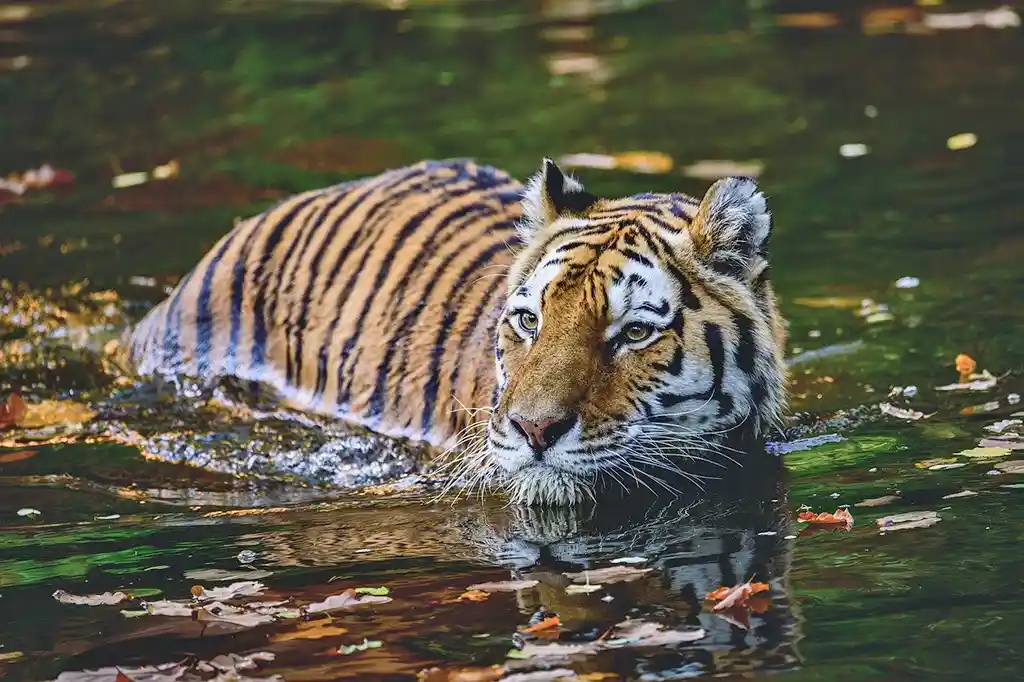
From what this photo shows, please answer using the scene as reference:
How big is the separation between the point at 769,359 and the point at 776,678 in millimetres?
1598

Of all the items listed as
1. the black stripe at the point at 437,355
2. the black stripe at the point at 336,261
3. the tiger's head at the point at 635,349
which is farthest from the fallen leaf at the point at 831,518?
the black stripe at the point at 336,261

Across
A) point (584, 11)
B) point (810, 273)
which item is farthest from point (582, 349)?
point (584, 11)

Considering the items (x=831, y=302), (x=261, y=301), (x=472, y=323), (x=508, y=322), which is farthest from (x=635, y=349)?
(x=831, y=302)

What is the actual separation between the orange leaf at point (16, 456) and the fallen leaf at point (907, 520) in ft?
10.6

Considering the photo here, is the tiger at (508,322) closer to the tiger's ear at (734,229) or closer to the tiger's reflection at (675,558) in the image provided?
the tiger's ear at (734,229)

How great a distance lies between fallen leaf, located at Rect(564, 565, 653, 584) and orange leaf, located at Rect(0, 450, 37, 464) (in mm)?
2682

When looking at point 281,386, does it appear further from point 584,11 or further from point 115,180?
point 584,11

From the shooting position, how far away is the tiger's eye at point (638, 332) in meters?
4.70

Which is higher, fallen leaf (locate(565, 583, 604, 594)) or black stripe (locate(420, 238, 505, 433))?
black stripe (locate(420, 238, 505, 433))

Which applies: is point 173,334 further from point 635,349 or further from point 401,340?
point 635,349

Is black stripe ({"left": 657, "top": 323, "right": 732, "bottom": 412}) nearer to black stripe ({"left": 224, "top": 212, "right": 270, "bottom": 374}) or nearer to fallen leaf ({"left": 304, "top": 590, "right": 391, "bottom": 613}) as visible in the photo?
fallen leaf ({"left": 304, "top": 590, "right": 391, "bottom": 613})

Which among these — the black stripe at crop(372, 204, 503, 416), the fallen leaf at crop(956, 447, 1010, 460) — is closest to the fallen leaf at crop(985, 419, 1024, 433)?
the fallen leaf at crop(956, 447, 1010, 460)

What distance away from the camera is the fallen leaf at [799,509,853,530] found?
470 cm

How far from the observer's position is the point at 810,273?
8.06 meters
